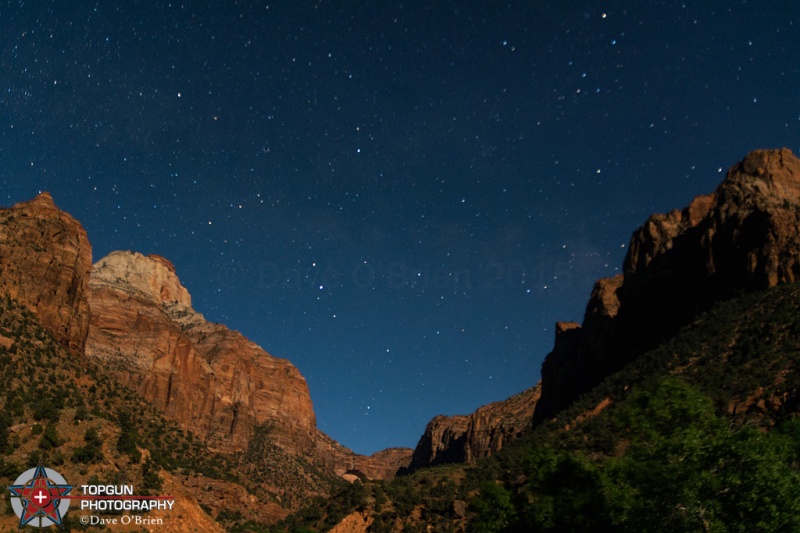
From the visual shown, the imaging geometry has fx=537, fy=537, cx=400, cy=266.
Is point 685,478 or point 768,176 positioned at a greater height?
point 768,176

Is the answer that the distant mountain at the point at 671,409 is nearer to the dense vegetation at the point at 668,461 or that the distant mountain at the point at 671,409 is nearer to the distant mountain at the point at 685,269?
the dense vegetation at the point at 668,461

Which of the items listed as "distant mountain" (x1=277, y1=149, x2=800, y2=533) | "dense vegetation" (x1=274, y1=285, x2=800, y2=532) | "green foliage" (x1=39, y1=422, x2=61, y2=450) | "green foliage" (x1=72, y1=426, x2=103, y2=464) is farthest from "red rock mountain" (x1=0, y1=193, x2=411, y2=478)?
"dense vegetation" (x1=274, y1=285, x2=800, y2=532)

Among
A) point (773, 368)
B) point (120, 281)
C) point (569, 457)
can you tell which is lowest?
point (569, 457)

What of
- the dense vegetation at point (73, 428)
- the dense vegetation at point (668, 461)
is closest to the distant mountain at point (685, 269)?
the dense vegetation at point (668, 461)

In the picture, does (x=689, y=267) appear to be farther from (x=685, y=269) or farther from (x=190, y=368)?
(x=190, y=368)

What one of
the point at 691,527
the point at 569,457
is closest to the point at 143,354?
the point at 569,457

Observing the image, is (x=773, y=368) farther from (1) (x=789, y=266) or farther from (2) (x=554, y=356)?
(2) (x=554, y=356)

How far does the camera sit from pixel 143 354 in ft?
436

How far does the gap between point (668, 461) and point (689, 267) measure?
83.3 m

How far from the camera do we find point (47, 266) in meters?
78.1

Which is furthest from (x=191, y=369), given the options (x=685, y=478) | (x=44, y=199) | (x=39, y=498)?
(x=685, y=478)

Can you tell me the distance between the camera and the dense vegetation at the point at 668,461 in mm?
18641

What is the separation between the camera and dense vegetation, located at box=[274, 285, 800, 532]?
1864 centimetres

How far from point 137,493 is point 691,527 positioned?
85.9 feet
